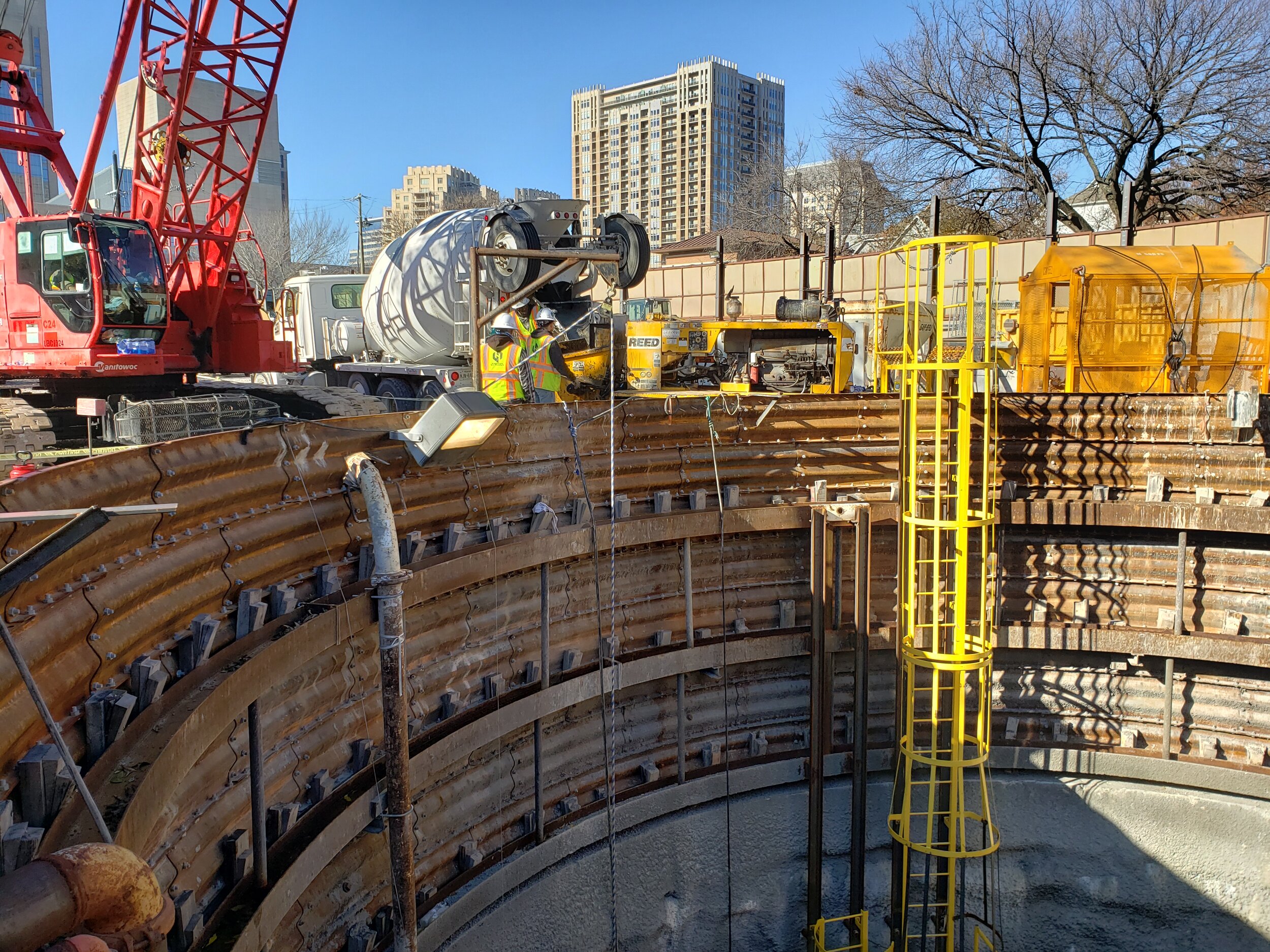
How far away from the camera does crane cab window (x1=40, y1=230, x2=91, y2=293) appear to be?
10.8 metres

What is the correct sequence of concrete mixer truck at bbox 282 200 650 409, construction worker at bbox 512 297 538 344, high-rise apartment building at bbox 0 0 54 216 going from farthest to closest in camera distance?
high-rise apartment building at bbox 0 0 54 216, concrete mixer truck at bbox 282 200 650 409, construction worker at bbox 512 297 538 344

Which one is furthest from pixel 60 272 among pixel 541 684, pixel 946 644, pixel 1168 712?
pixel 1168 712

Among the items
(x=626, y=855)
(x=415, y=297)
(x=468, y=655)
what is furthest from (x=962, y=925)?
(x=415, y=297)

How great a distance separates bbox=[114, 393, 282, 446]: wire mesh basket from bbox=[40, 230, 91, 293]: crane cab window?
Result: 2125 mm

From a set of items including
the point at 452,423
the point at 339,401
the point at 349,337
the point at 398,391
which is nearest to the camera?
the point at 452,423

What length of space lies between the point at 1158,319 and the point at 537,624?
811 centimetres

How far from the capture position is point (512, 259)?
11227mm

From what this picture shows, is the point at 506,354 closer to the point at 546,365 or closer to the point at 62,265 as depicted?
the point at 546,365

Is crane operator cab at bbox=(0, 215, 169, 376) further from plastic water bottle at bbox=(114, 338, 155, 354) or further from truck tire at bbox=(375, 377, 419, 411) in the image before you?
truck tire at bbox=(375, 377, 419, 411)

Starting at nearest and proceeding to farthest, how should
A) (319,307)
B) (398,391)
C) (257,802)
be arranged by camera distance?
(257,802), (398,391), (319,307)

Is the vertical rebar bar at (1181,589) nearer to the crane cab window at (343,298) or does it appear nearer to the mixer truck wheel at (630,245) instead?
the mixer truck wheel at (630,245)

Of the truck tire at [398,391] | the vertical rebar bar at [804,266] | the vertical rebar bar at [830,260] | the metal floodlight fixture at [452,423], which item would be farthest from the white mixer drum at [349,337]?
the metal floodlight fixture at [452,423]

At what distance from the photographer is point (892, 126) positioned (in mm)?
31141

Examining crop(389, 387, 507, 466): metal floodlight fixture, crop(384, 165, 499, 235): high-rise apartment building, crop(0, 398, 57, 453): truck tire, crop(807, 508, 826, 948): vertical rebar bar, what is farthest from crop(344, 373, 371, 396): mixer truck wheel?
crop(384, 165, 499, 235): high-rise apartment building
